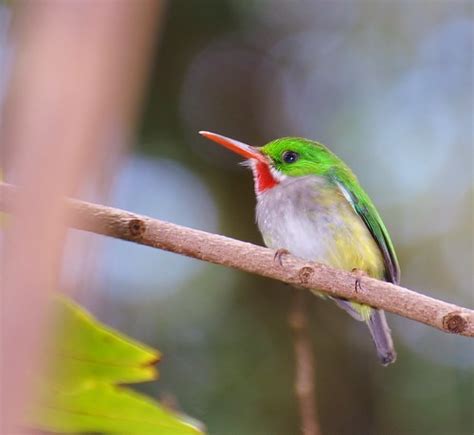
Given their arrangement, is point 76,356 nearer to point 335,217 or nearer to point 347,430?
point 335,217

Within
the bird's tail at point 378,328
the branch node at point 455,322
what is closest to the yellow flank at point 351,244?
the bird's tail at point 378,328

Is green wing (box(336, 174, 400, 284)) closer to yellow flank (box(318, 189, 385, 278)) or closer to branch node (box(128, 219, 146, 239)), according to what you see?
yellow flank (box(318, 189, 385, 278))

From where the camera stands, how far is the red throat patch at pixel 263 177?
11.8 ft

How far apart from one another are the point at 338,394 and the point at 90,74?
5049mm

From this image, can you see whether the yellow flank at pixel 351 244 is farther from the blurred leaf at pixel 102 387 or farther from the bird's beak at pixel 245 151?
the blurred leaf at pixel 102 387

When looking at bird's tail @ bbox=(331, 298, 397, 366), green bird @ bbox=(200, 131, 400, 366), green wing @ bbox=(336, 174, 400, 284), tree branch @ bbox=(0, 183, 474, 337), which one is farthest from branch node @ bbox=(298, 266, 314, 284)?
green wing @ bbox=(336, 174, 400, 284)

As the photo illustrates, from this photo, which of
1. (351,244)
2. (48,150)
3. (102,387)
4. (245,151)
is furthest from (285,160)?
(48,150)

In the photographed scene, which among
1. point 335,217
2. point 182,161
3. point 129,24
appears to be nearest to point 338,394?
point 182,161

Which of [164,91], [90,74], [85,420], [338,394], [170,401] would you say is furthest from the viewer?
[164,91]

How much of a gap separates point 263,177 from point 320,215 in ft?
1.40

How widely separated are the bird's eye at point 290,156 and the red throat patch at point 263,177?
0.08m

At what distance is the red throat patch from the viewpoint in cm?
359

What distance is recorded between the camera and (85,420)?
161cm

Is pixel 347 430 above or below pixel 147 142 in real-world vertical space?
below
